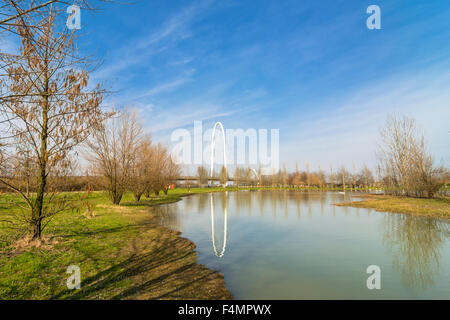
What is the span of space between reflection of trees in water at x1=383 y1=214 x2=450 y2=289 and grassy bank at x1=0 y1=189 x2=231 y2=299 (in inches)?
245

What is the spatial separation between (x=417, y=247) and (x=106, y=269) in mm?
12879

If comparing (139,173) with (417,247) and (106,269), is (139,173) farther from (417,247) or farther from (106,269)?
(417,247)

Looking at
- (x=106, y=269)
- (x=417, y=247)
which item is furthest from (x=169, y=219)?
(x=417, y=247)

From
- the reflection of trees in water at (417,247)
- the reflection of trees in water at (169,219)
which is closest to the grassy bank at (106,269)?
the reflection of trees in water at (169,219)

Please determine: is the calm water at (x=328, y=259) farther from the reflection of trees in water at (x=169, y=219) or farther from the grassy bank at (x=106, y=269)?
the grassy bank at (x=106, y=269)

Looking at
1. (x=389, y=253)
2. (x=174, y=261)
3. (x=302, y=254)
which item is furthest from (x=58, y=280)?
(x=389, y=253)

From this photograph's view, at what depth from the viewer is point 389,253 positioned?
9.45 m

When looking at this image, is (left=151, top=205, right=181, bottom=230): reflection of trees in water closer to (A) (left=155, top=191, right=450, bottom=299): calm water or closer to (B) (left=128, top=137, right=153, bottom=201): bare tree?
(A) (left=155, top=191, right=450, bottom=299): calm water

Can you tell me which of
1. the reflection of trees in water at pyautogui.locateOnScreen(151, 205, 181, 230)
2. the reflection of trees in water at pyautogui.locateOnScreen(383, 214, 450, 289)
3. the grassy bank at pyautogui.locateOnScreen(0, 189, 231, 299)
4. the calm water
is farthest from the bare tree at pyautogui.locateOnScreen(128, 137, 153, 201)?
the reflection of trees in water at pyautogui.locateOnScreen(383, 214, 450, 289)

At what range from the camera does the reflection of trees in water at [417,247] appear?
7.14 meters

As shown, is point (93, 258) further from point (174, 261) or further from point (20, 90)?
point (20, 90)

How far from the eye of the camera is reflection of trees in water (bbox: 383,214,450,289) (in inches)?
281

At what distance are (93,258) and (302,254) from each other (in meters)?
7.94

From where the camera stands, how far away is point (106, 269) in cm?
675
